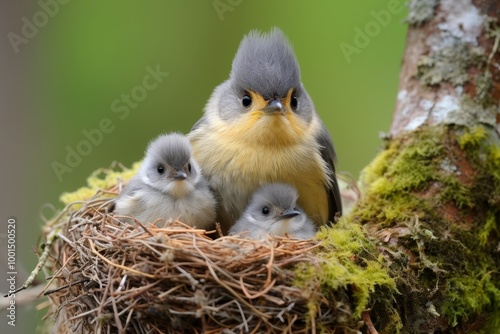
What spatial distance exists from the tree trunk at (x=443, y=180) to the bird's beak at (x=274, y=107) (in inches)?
39.3

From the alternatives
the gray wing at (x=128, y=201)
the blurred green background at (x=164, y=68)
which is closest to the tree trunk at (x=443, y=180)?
the gray wing at (x=128, y=201)

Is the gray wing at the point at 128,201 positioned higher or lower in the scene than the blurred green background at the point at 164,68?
higher

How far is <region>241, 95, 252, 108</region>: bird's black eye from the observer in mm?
4541

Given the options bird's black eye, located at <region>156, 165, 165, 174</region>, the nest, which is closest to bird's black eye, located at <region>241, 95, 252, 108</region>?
bird's black eye, located at <region>156, 165, 165, 174</region>

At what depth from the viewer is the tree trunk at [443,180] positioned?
13.1 feet

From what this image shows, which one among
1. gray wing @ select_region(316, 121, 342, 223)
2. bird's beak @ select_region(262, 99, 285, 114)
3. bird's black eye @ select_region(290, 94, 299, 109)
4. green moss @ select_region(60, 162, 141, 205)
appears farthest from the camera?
green moss @ select_region(60, 162, 141, 205)

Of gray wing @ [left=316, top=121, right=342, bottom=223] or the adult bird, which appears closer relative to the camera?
the adult bird

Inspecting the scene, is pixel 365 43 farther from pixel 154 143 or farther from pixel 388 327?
pixel 388 327

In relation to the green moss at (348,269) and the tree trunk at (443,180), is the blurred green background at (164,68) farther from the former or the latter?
the green moss at (348,269)

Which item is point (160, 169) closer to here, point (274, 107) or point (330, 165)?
point (274, 107)

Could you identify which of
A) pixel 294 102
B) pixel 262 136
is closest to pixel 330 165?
pixel 294 102

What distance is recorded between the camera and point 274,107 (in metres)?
4.33

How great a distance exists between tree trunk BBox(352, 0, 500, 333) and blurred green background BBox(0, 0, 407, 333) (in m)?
2.67

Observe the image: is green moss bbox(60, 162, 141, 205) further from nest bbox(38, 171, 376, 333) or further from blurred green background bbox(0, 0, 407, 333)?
blurred green background bbox(0, 0, 407, 333)
